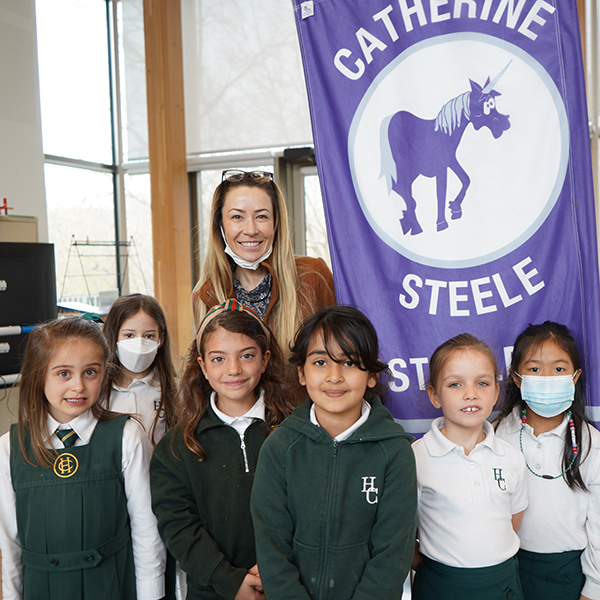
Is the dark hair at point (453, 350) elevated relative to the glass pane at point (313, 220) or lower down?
lower down

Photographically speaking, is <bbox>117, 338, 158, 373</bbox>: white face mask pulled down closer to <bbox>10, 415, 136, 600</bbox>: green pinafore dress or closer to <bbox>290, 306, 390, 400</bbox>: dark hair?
<bbox>10, 415, 136, 600</bbox>: green pinafore dress

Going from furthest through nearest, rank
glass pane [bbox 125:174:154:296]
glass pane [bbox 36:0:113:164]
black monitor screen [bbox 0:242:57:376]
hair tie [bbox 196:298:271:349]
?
1. glass pane [bbox 125:174:154:296]
2. glass pane [bbox 36:0:113:164]
3. black monitor screen [bbox 0:242:57:376]
4. hair tie [bbox 196:298:271:349]

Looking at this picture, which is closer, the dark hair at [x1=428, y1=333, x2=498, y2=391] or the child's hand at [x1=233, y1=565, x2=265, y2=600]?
the child's hand at [x1=233, y1=565, x2=265, y2=600]

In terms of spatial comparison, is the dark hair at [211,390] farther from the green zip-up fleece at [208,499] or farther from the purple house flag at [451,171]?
the purple house flag at [451,171]

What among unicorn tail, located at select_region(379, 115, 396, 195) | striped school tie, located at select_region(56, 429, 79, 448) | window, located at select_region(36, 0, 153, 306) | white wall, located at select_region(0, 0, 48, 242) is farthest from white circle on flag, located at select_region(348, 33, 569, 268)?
window, located at select_region(36, 0, 153, 306)

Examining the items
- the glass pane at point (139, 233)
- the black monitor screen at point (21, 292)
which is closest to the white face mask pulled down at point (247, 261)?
the black monitor screen at point (21, 292)

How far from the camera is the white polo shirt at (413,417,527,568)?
1385 mm

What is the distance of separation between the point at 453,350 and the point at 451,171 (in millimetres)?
485

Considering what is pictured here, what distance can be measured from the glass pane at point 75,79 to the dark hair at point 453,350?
15.6 ft

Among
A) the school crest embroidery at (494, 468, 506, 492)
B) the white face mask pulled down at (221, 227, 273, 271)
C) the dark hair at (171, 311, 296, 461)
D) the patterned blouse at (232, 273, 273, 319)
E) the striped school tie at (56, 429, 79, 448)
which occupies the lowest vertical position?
the school crest embroidery at (494, 468, 506, 492)

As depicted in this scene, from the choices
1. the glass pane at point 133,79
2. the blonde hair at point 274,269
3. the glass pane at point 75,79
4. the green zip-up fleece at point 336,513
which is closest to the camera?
the green zip-up fleece at point 336,513

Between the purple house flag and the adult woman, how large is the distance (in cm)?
22

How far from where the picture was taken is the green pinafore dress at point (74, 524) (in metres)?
1.43

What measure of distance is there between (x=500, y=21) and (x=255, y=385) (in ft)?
3.81
